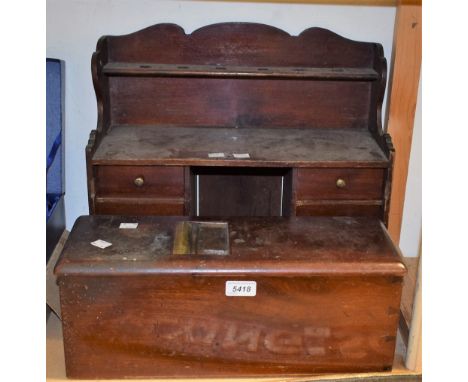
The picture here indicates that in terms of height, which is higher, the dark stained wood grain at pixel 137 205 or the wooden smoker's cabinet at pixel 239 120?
the wooden smoker's cabinet at pixel 239 120

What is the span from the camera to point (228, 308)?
5.47ft

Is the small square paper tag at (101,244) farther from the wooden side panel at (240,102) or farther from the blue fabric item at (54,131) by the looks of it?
the wooden side panel at (240,102)

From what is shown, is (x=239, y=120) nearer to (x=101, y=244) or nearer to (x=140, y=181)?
(x=140, y=181)

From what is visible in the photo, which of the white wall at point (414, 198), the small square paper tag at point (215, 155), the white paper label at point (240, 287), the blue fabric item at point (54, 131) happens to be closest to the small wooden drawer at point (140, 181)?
the small square paper tag at point (215, 155)

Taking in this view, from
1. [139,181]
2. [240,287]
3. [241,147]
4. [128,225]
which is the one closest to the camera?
[240,287]

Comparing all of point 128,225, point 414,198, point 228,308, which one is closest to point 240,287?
point 228,308

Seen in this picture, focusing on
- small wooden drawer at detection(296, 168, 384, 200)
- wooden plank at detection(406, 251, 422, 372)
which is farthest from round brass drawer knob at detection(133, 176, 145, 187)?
wooden plank at detection(406, 251, 422, 372)

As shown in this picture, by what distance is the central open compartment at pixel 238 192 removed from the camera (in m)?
2.64

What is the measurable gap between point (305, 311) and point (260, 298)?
136 millimetres

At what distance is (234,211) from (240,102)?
50 centimetres

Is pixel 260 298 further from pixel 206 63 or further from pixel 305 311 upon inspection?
pixel 206 63

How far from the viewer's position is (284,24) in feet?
8.04

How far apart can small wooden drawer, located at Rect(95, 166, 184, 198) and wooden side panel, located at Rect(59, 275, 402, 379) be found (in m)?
0.59

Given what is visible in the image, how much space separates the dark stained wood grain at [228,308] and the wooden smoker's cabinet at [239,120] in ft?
1.38
